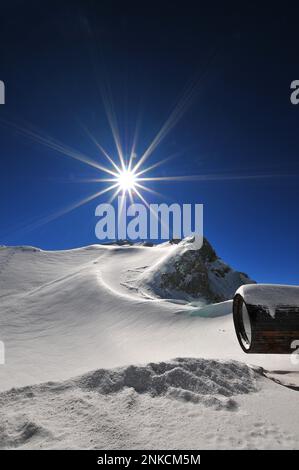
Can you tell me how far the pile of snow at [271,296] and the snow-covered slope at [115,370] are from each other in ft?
3.99

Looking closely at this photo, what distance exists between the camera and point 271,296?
4.51 meters

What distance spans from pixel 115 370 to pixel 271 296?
95.9 inches

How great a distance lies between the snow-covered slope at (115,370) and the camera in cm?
322

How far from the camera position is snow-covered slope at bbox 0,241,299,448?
322 cm

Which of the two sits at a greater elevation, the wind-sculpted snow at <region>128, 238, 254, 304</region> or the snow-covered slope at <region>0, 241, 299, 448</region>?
the wind-sculpted snow at <region>128, 238, 254, 304</region>

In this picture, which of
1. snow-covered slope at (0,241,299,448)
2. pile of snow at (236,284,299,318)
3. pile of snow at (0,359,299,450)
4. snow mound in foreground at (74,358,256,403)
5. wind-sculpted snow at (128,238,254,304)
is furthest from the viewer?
wind-sculpted snow at (128,238,254,304)

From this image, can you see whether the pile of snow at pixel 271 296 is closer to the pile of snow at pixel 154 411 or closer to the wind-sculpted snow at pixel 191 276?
the pile of snow at pixel 154 411

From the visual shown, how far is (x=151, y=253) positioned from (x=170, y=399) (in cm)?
5837

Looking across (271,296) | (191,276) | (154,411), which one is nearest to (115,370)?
(154,411)

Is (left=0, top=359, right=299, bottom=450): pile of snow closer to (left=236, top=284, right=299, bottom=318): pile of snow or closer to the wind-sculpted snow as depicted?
(left=236, top=284, right=299, bottom=318): pile of snow

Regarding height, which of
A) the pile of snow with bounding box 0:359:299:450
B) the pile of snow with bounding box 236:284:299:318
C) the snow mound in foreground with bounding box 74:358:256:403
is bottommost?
the pile of snow with bounding box 0:359:299:450

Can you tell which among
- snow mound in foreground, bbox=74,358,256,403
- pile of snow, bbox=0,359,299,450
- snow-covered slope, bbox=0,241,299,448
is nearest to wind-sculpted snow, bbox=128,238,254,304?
snow-covered slope, bbox=0,241,299,448

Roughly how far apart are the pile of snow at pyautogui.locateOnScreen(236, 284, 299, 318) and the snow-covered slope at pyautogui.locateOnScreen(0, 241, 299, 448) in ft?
3.99

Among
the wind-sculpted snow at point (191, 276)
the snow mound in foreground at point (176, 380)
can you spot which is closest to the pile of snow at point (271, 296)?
the snow mound in foreground at point (176, 380)
